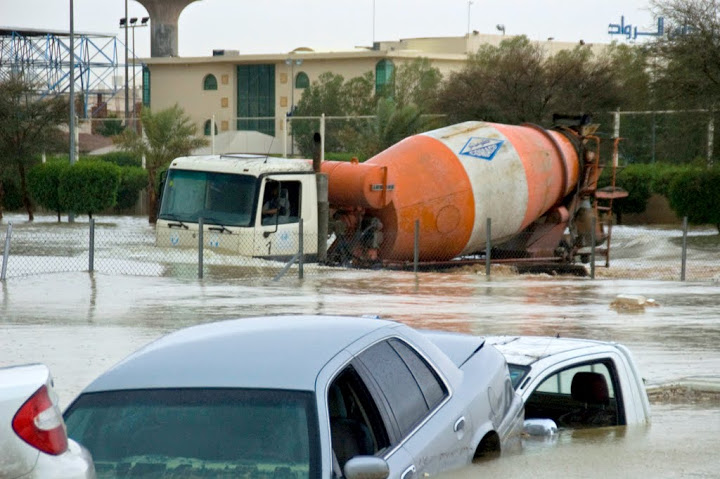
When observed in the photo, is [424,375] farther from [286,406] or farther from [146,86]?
[146,86]

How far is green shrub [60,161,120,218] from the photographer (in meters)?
50.1

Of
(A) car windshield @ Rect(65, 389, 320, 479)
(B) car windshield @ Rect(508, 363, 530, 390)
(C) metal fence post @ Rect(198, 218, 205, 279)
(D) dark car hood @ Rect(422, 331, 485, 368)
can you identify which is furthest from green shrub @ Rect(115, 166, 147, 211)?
(A) car windshield @ Rect(65, 389, 320, 479)

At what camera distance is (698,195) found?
41.5 meters

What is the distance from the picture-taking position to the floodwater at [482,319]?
329 inches

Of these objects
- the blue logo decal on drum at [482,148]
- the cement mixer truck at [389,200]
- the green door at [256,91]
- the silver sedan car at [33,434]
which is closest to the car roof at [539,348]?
the silver sedan car at [33,434]

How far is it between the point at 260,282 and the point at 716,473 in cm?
1583

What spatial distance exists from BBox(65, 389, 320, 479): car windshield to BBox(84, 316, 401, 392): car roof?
9 cm

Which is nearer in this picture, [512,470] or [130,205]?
[512,470]

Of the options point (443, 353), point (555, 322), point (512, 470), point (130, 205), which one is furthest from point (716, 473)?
point (130, 205)

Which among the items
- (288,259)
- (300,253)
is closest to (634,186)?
(288,259)

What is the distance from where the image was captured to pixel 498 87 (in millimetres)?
52469

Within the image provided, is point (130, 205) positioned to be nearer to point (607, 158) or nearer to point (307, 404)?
point (607, 158)

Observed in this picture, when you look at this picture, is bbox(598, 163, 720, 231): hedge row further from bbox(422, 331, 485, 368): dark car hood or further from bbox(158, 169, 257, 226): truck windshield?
bbox(422, 331, 485, 368): dark car hood

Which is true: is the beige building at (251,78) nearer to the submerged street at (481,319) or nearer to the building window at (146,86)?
the building window at (146,86)
